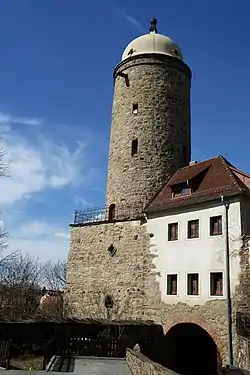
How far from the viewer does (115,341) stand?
17719mm

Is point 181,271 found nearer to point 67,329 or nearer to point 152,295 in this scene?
point 152,295

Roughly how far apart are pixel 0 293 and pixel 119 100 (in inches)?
673

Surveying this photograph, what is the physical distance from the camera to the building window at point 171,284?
756 inches

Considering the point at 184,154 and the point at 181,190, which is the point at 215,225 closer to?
the point at 181,190

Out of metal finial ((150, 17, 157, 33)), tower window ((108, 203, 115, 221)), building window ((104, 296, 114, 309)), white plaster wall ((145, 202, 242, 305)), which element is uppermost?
metal finial ((150, 17, 157, 33))

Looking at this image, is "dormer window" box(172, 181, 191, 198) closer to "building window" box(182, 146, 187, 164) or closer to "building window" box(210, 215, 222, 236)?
"building window" box(210, 215, 222, 236)

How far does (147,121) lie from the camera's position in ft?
80.8

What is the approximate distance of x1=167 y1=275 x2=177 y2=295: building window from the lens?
19.2 m

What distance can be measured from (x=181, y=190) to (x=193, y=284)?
184 inches

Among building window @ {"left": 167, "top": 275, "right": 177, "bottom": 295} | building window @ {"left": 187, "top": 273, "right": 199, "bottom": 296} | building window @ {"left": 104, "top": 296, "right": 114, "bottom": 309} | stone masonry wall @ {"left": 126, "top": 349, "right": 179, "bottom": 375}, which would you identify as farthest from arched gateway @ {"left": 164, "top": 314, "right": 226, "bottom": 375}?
stone masonry wall @ {"left": 126, "top": 349, "right": 179, "bottom": 375}

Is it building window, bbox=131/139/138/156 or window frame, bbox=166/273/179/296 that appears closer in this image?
window frame, bbox=166/273/179/296

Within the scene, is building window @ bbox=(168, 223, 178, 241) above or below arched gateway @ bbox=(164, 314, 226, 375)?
above

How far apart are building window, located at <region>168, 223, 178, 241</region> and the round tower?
3415 mm

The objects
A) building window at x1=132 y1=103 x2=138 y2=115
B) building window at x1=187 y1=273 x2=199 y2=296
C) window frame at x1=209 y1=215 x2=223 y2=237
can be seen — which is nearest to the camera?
window frame at x1=209 y1=215 x2=223 y2=237
